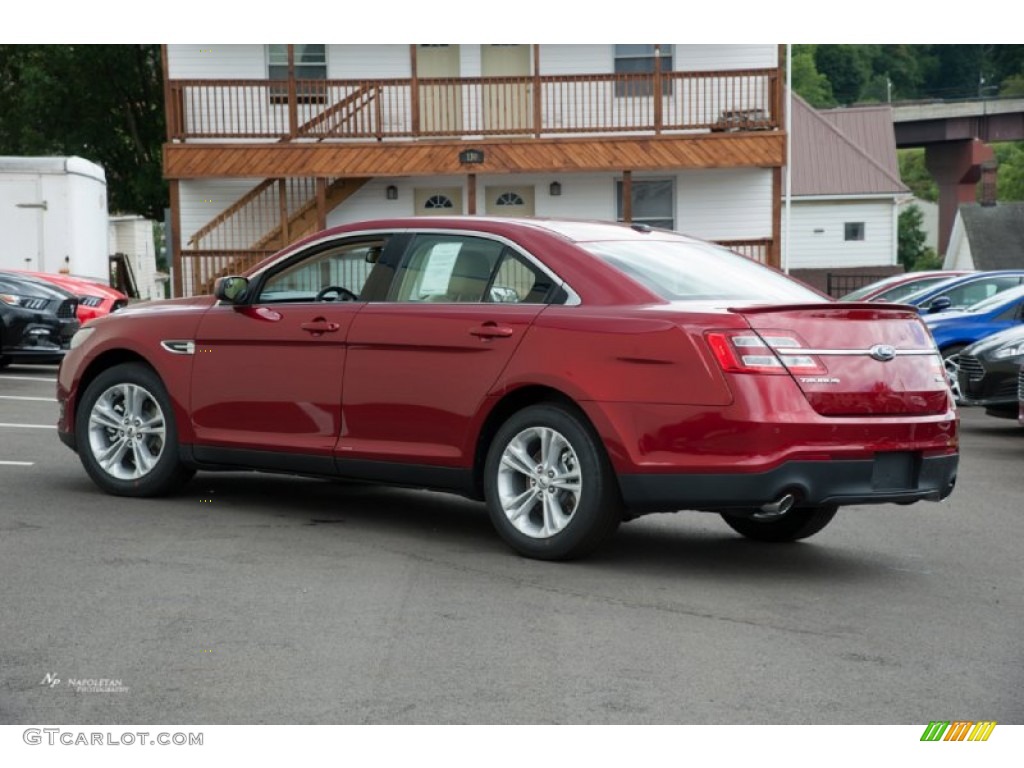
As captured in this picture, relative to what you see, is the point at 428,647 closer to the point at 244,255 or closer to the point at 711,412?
the point at 711,412

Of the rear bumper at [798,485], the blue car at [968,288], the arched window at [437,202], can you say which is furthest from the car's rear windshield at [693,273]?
the arched window at [437,202]

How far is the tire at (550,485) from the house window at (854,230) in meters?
49.0

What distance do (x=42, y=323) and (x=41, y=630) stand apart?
13.8m

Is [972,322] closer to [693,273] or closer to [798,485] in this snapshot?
[693,273]

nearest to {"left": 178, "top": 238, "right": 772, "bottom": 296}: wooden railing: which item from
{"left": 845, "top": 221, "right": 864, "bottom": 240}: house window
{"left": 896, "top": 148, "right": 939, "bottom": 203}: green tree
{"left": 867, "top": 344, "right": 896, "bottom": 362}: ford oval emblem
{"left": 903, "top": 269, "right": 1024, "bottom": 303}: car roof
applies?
{"left": 903, "top": 269, "right": 1024, "bottom": 303}: car roof

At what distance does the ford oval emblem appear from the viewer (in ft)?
24.6

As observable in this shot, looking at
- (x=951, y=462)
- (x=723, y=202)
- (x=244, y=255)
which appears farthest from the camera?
(x=723, y=202)

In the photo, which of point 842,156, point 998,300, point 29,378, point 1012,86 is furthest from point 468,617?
point 1012,86

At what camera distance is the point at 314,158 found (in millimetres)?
30156

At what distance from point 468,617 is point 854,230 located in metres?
50.7

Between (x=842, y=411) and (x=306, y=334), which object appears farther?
(x=306, y=334)

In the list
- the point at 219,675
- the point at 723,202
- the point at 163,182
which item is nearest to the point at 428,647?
the point at 219,675

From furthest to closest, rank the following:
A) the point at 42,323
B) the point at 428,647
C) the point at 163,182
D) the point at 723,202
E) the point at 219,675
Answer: the point at 163,182 < the point at 723,202 < the point at 42,323 < the point at 428,647 < the point at 219,675

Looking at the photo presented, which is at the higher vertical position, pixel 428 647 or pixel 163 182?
pixel 163 182
